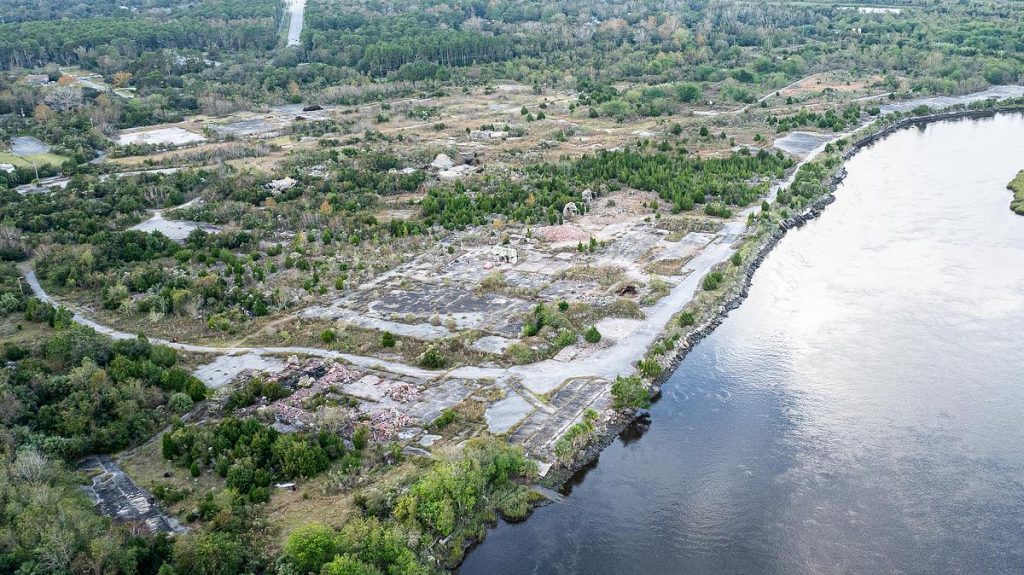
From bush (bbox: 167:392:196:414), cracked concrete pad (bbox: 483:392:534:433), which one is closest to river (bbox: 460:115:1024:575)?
cracked concrete pad (bbox: 483:392:534:433)

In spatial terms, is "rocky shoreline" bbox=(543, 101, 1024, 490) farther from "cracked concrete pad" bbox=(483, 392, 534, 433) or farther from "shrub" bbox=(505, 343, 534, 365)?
"shrub" bbox=(505, 343, 534, 365)

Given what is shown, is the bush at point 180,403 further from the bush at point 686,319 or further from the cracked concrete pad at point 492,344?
the bush at point 686,319

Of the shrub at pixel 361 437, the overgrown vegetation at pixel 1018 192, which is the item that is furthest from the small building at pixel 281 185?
the overgrown vegetation at pixel 1018 192

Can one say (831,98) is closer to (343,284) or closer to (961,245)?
(961,245)

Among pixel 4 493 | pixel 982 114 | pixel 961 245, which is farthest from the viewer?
pixel 982 114

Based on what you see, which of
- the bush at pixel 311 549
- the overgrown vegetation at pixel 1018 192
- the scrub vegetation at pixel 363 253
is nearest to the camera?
the bush at pixel 311 549

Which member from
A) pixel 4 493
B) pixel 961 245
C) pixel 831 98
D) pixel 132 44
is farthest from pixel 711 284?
pixel 132 44
